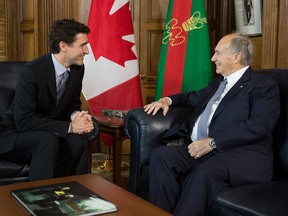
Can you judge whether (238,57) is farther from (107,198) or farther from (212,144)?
(107,198)

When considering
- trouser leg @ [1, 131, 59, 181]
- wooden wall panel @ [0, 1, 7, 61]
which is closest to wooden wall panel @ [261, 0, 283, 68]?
trouser leg @ [1, 131, 59, 181]

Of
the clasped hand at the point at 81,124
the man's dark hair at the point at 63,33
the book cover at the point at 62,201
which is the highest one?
the man's dark hair at the point at 63,33

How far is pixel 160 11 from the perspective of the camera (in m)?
3.82

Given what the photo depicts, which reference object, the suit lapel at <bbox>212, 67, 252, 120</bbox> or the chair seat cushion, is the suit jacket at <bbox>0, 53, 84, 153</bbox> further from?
the chair seat cushion

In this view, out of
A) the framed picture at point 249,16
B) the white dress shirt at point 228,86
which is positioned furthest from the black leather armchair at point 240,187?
the framed picture at point 249,16

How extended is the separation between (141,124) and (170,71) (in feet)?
3.79

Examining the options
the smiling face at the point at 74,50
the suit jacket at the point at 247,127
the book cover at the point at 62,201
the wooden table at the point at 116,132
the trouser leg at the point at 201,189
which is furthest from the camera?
the wooden table at the point at 116,132

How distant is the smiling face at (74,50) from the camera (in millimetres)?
2250

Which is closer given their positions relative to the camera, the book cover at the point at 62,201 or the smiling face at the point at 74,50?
the book cover at the point at 62,201

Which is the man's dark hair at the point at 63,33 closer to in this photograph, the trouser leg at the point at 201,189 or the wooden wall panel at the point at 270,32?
the trouser leg at the point at 201,189

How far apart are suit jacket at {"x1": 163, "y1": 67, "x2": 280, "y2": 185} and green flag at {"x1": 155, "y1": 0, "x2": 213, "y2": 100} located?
3.54ft

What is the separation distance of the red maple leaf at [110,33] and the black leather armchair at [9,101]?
78 centimetres

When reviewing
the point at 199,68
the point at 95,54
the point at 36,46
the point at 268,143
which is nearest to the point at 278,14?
the point at 199,68

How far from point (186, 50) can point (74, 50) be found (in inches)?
45.0
